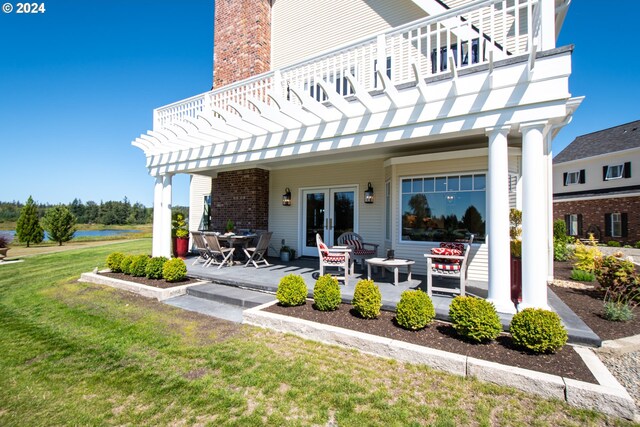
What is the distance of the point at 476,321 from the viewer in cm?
351

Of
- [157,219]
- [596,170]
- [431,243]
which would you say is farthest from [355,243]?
[596,170]

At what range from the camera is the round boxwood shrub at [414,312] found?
12.7 feet

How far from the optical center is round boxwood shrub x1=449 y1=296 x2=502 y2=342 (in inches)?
138

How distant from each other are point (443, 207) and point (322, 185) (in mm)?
4124

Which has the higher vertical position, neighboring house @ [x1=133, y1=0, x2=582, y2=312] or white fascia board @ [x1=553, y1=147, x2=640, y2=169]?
white fascia board @ [x1=553, y1=147, x2=640, y2=169]

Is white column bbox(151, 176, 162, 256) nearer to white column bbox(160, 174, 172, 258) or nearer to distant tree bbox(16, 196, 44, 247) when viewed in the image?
white column bbox(160, 174, 172, 258)

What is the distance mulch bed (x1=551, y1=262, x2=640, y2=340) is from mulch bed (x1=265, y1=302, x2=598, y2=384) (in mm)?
1011

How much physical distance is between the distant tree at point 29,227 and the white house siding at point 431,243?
24.2 m

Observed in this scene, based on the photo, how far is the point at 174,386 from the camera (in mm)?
2996

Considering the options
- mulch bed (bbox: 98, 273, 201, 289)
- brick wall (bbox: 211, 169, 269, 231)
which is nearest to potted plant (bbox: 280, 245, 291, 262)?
brick wall (bbox: 211, 169, 269, 231)

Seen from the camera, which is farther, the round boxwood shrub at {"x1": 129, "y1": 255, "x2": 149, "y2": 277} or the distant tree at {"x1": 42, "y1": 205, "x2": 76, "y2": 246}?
the distant tree at {"x1": 42, "y1": 205, "x2": 76, "y2": 246}

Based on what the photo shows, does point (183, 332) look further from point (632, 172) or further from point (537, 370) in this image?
point (632, 172)

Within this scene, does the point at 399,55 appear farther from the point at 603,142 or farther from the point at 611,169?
the point at 603,142

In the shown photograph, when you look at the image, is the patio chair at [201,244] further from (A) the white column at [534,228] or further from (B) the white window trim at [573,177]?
(B) the white window trim at [573,177]
